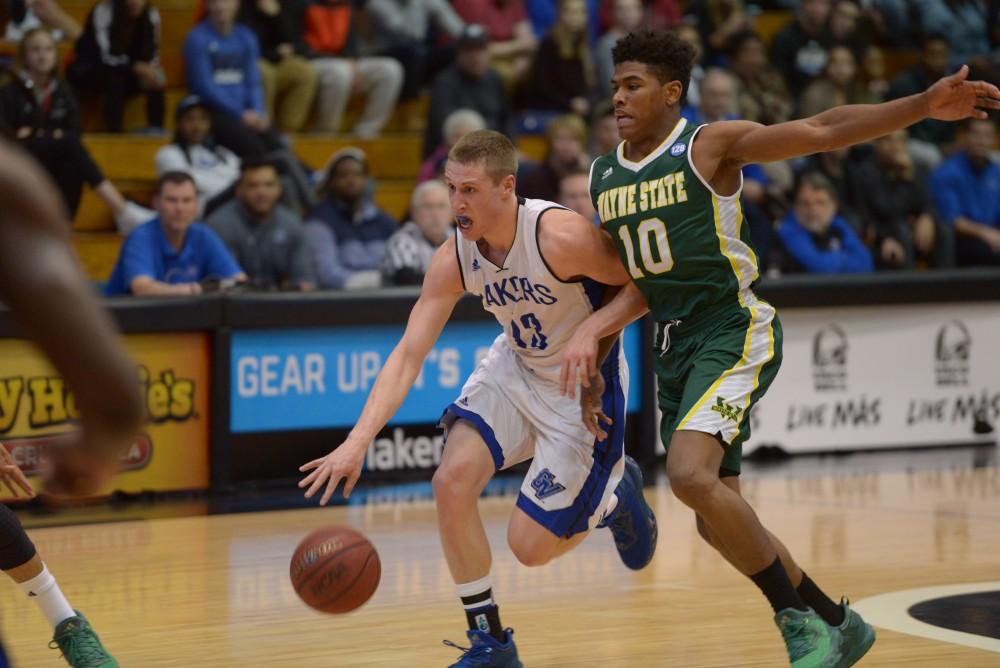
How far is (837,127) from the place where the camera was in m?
4.89

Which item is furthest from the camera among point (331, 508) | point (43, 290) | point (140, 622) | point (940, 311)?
point (940, 311)

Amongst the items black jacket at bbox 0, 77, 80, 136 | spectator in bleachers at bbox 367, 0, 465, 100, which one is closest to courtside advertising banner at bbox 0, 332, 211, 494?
black jacket at bbox 0, 77, 80, 136

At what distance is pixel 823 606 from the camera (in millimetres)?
5059

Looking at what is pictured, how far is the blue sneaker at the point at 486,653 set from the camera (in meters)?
5.13

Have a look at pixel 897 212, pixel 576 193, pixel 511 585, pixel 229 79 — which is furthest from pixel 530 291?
pixel 897 212

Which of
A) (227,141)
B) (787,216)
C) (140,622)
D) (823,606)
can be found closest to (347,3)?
(227,141)

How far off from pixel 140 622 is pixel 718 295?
2.72 m

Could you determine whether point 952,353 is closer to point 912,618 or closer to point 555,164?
point 555,164

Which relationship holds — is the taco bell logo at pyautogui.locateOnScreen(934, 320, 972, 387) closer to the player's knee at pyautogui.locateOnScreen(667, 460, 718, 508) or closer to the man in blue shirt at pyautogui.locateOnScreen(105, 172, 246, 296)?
the man in blue shirt at pyautogui.locateOnScreen(105, 172, 246, 296)

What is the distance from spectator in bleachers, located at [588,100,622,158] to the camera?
466 inches

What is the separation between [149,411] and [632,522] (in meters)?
3.86

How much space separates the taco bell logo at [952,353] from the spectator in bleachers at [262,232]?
4.54m

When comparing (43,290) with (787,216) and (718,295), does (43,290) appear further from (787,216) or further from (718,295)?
(787,216)

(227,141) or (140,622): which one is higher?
(227,141)
